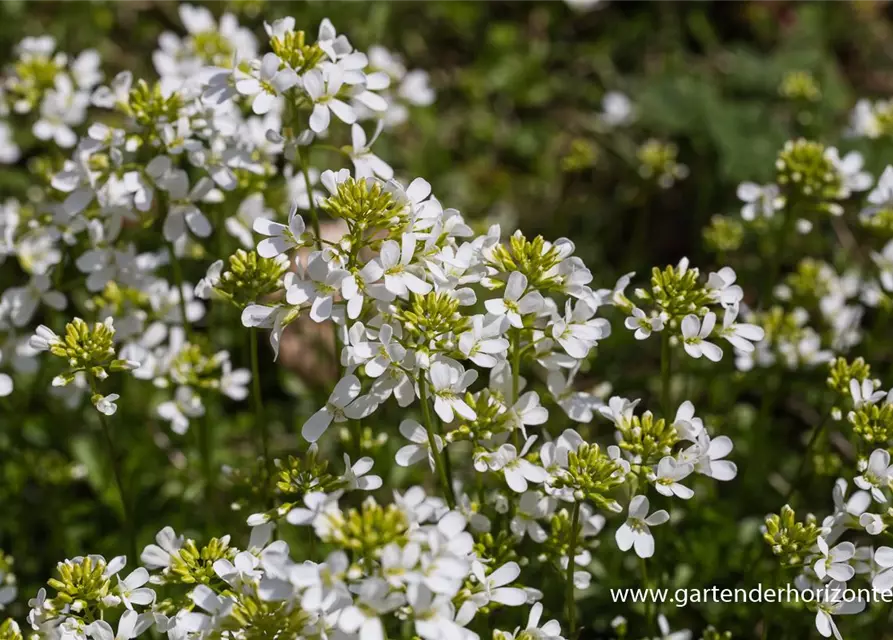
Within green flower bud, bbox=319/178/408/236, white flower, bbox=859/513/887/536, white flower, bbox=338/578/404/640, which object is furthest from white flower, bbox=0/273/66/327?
white flower, bbox=859/513/887/536

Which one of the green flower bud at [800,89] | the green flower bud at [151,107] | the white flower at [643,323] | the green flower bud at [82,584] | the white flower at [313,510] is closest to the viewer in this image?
the white flower at [313,510]

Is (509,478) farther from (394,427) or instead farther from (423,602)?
(394,427)

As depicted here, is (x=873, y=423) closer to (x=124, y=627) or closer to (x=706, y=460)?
(x=706, y=460)

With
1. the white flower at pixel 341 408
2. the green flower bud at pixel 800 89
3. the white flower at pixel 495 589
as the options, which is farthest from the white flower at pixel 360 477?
the green flower bud at pixel 800 89

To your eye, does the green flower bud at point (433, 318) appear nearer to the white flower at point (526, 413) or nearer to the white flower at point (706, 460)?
the white flower at point (526, 413)

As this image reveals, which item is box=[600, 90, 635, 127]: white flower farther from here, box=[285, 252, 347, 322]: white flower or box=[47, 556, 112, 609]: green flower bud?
box=[47, 556, 112, 609]: green flower bud

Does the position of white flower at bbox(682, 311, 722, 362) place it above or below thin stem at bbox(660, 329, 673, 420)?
above
